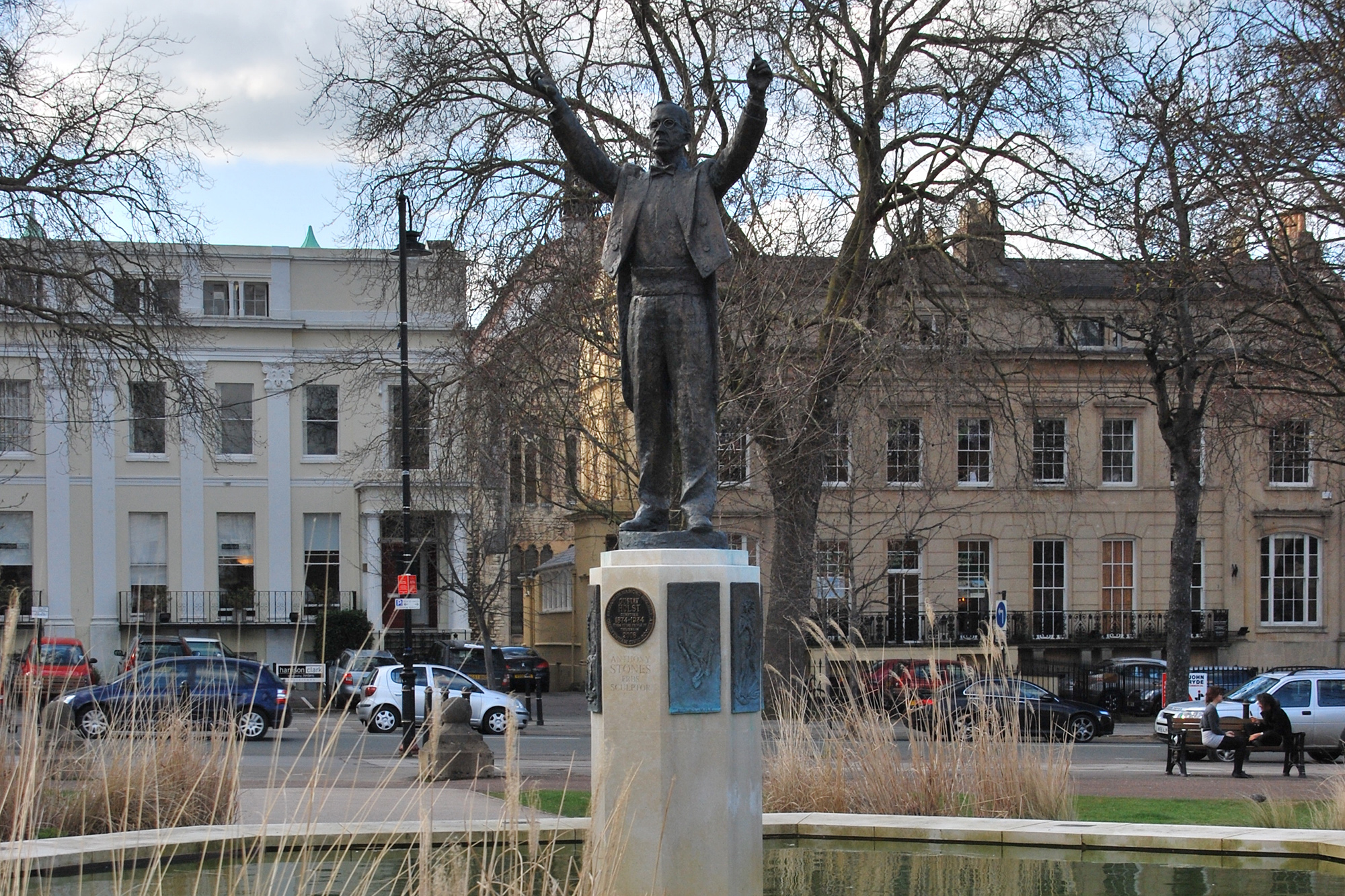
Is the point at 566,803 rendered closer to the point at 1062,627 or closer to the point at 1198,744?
the point at 1198,744

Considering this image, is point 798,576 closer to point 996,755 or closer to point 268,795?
point 996,755

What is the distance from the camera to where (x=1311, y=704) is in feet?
91.2

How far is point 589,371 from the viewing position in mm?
21781

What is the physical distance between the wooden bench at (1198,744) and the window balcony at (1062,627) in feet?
63.1

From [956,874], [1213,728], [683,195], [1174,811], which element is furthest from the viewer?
[1213,728]

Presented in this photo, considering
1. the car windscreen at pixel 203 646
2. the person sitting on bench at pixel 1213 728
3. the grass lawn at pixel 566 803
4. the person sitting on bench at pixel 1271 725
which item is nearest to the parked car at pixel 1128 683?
the person sitting on bench at pixel 1213 728

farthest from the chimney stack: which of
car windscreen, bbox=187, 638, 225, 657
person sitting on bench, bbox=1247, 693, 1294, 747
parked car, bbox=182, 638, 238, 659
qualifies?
car windscreen, bbox=187, 638, 225, 657

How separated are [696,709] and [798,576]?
16735 mm

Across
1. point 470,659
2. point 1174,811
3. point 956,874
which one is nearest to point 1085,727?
point 1174,811

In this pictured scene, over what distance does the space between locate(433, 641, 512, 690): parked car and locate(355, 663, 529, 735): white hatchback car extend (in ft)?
26.8

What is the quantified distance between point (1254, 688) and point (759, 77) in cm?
2384

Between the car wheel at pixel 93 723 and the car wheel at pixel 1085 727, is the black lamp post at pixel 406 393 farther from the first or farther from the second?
the car wheel at pixel 1085 727

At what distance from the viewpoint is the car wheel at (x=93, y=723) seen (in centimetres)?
1138

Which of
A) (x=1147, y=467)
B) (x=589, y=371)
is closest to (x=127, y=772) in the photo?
(x=589, y=371)
